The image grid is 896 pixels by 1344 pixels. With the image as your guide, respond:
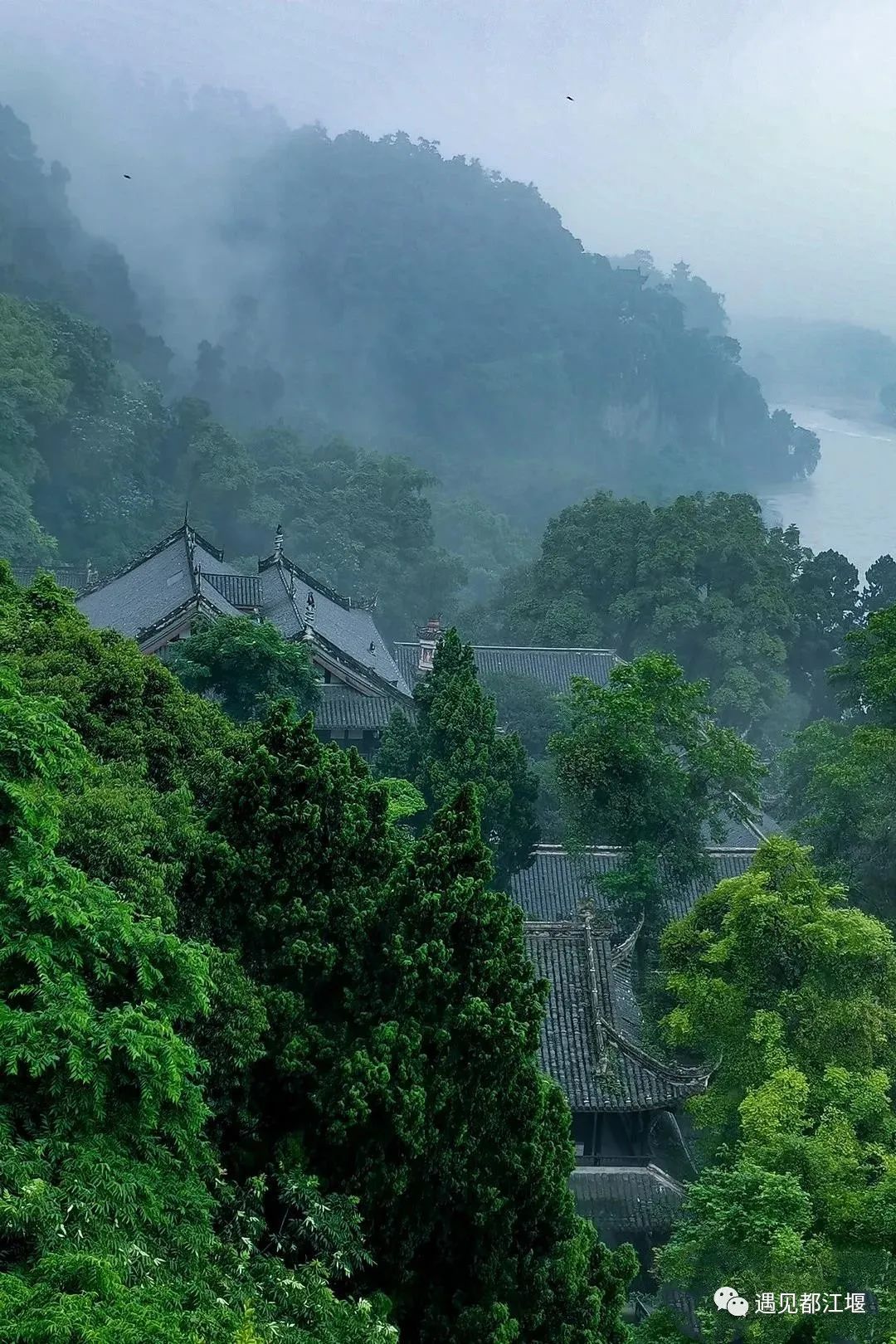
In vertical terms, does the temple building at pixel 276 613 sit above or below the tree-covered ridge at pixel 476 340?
below

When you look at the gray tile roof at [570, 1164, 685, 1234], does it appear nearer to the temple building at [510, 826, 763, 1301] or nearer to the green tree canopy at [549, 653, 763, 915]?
the temple building at [510, 826, 763, 1301]

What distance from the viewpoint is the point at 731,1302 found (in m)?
11.3

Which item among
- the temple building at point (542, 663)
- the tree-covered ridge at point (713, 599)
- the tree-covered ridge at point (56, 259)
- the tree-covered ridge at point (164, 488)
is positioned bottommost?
the temple building at point (542, 663)

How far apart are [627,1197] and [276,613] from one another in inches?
891

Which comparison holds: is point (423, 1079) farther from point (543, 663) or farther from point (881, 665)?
point (543, 663)

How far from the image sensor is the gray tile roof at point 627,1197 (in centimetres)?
1575

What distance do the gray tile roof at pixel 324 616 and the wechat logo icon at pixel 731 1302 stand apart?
23.8 metres

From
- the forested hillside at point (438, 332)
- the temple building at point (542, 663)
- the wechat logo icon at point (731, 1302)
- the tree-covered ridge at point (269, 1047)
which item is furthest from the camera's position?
the forested hillside at point (438, 332)

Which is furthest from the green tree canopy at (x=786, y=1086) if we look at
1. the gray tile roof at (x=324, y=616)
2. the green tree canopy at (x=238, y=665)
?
the gray tile roof at (x=324, y=616)

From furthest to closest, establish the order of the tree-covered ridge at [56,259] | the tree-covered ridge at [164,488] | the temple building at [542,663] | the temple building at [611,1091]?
the tree-covered ridge at [56,259], the tree-covered ridge at [164,488], the temple building at [542,663], the temple building at [611,1091]

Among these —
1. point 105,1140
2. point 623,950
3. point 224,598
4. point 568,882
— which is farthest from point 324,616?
point 105,1140

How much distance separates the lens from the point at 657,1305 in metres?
14.1

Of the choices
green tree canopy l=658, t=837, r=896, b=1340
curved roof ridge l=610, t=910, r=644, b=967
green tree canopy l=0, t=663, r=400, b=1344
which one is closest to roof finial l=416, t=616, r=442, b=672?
curved roof ridge l=610, t=910, r=644, b=967

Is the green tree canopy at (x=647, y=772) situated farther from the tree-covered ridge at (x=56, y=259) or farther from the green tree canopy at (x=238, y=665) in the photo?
the tree-covered ridge at (x=56, y=259)
